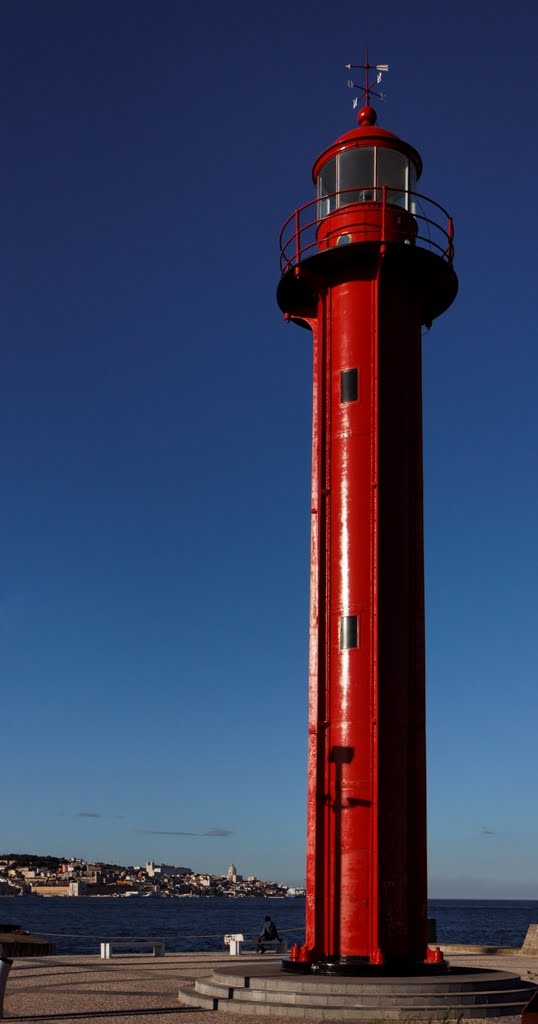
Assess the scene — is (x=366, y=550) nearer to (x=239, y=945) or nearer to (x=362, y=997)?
(x=362, y=997)

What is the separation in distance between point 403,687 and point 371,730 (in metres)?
1.14

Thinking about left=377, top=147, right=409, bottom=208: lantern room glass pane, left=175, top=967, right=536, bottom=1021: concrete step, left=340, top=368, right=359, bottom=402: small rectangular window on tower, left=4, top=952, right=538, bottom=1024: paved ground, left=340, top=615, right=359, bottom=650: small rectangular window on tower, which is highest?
left=377, top=147, right=409, bottom=208: lantern room glass pane

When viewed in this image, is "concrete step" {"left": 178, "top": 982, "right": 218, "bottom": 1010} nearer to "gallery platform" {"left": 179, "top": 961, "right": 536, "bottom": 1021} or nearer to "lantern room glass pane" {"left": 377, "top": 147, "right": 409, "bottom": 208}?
"gallery platform" {"left": 179, "top": 961, "right": 536, "bottom": 1021}

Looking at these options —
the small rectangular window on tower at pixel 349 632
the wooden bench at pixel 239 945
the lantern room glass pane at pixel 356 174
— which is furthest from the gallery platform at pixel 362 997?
the lantern room glass pane at pixel 356 174

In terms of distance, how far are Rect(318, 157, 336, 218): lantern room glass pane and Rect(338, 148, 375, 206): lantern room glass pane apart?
0.78ft

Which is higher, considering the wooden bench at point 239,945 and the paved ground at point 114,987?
the paved ground at point 114,987

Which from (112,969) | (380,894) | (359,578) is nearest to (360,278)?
(359,578)

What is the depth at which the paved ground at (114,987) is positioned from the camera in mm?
17672

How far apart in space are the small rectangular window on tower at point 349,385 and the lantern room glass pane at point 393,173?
4.24 meters

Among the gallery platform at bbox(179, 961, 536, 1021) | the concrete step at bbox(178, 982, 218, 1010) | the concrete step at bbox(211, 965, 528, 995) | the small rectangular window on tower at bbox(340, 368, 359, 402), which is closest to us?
the gallery platform at bbox(179, 961, 536, 1021)

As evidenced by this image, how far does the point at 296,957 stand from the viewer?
828 inches

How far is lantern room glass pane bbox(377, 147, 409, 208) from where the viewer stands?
81.6 feet

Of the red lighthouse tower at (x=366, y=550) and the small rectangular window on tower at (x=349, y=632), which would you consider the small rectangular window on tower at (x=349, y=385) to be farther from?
the small rectangular window on tower at (x=349, y=632)

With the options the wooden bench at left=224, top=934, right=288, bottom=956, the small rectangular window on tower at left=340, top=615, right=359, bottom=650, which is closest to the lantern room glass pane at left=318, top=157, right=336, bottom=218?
the small rectangular window on tower at left=340, top=615, right=359, bottom=650
